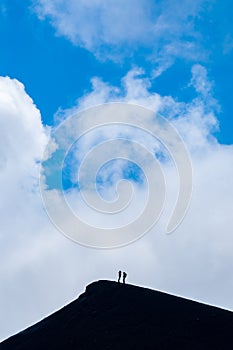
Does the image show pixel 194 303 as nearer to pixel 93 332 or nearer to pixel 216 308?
pixel 216 308

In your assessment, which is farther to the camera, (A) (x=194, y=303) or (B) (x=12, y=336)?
(B) (x=12, y=336)

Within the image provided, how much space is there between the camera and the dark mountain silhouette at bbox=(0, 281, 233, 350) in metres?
40.2

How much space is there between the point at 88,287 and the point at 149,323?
14132 millimetres

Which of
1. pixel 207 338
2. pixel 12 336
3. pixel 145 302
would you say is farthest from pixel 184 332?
pixel 12 336

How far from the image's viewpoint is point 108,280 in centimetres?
5553

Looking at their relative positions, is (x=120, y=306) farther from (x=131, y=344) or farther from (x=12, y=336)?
(x=12, y=336)

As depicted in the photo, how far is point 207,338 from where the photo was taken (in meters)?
39.9

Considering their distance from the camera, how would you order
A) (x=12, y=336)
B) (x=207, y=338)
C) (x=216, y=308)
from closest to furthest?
(x=207, y=338) → (x=216, y=308) → (x=12, y=336)

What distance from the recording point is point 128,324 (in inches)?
1740

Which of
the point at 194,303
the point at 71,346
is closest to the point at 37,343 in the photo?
the point at 71,346

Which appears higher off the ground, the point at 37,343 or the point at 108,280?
the point at 108,280

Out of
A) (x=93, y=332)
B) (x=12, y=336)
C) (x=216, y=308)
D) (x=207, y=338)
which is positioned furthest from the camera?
(x=12, y=336)

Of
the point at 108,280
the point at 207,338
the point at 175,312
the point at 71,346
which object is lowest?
the point at 71,346

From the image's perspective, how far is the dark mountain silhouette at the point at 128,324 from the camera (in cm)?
4017
